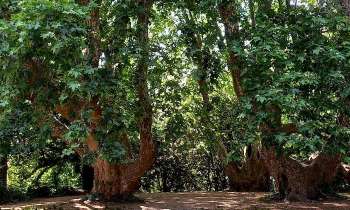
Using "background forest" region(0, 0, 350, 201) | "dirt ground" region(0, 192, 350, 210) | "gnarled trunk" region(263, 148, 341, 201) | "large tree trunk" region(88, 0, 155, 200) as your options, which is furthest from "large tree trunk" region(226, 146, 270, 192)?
"large tree trunk" region(88, 0, 155, 200)

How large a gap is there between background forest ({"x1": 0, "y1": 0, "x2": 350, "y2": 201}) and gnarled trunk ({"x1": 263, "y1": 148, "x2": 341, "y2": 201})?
0.11ft

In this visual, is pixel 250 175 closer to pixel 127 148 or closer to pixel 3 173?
pixel 127 148

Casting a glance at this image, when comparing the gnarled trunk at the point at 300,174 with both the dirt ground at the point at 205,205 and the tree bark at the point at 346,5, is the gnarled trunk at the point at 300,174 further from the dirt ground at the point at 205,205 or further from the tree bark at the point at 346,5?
the tree bark at the point at 346,5

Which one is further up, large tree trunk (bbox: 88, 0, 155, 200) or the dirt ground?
large tree trunk (bbox: 88, 0, 155, 200)

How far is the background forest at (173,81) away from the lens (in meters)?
7.18

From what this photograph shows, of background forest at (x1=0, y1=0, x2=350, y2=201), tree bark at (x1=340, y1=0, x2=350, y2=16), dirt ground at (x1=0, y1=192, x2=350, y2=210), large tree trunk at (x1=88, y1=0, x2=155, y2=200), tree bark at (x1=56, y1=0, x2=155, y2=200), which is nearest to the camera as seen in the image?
background forest at (x1=0, y1=0, x2=350, y2=201)

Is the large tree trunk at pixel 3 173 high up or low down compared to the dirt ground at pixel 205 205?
up

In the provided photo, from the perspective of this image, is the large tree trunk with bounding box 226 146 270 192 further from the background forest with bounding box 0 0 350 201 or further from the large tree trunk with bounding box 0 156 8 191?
the large tree trunk with bounding box 0 156 8 191

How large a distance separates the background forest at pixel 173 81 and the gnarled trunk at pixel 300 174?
3 centimetres

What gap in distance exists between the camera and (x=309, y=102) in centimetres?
741

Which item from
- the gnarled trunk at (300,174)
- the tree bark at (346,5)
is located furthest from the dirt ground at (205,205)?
the tree bark at (346,5)

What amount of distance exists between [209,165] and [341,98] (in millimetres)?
12481

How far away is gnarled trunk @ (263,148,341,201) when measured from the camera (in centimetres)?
1159

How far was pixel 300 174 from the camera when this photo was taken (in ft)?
38.3
